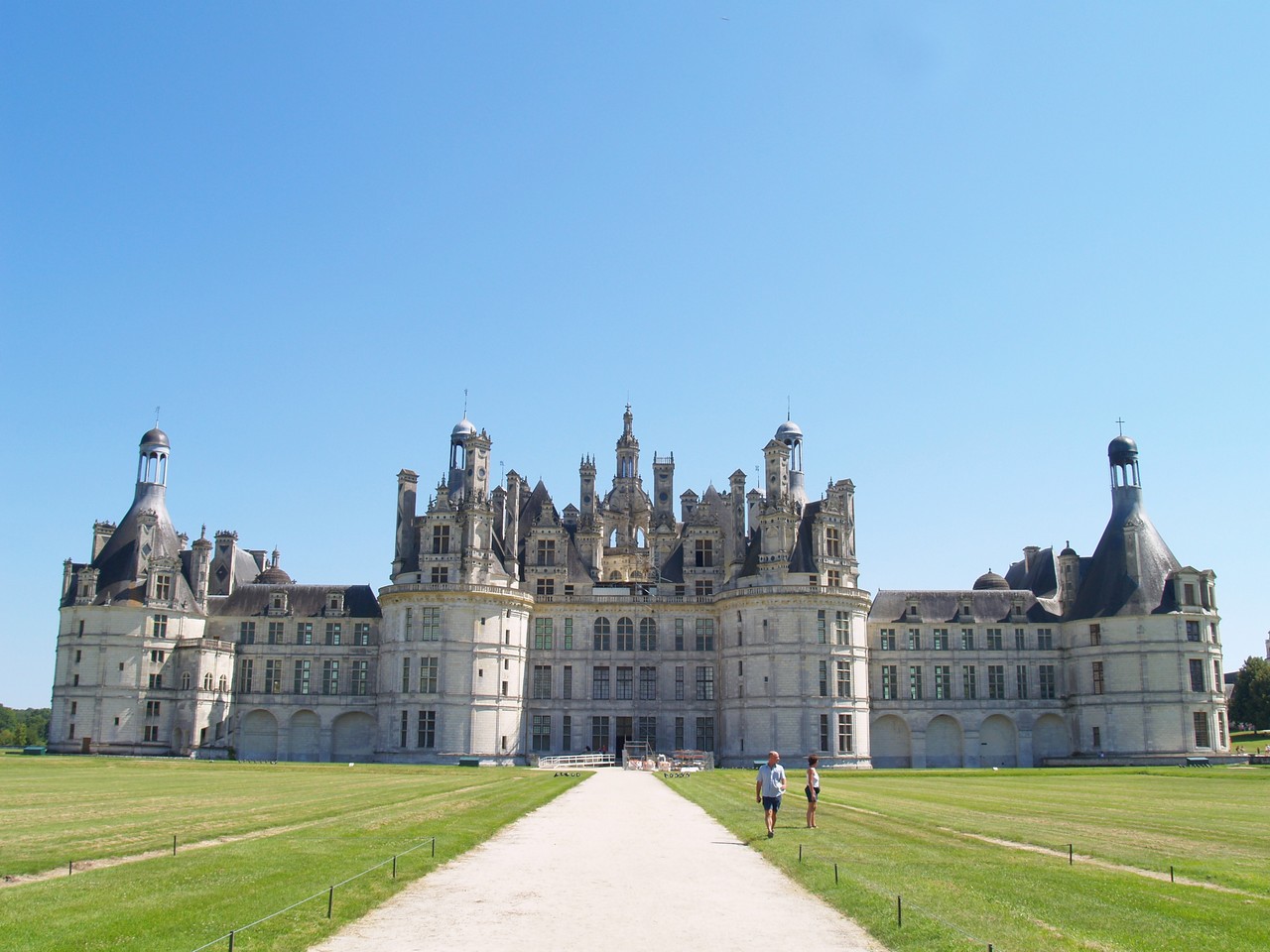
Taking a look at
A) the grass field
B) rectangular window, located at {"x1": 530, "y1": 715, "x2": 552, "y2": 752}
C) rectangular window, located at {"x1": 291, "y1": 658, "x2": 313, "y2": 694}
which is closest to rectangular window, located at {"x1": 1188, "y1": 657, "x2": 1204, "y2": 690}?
the grass field

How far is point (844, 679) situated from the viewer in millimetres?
71188

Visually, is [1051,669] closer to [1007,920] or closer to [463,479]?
[463,479]

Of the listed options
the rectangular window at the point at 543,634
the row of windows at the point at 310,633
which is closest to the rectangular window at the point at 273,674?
the row of windows at the point at 310,633

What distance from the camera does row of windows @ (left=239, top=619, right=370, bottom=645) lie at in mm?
77688

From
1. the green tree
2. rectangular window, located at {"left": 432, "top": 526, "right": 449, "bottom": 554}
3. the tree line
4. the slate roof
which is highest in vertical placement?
rectangular window, located at {"left": 432, "top": 526, "right": 449, "bottom": 554}

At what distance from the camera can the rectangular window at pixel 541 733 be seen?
75.6m

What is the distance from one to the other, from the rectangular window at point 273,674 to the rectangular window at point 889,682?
41.0m

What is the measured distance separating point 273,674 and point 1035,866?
66.9 m

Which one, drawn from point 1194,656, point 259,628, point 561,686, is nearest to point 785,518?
point 561,686

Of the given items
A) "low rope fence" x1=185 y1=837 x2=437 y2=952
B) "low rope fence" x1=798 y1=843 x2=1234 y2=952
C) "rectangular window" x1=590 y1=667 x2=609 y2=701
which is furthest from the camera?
"rectangular window" x1=590 y1=667 x2=609 y2=701

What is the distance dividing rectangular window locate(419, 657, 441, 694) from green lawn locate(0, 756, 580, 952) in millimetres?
31293

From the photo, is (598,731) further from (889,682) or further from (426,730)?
(889,682)

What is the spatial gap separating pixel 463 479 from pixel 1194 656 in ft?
160

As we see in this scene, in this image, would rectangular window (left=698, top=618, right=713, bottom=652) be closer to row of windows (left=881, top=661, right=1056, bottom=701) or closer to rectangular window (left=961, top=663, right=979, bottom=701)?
row of windows (left=881, top=661, right=1056, bottom=701)
